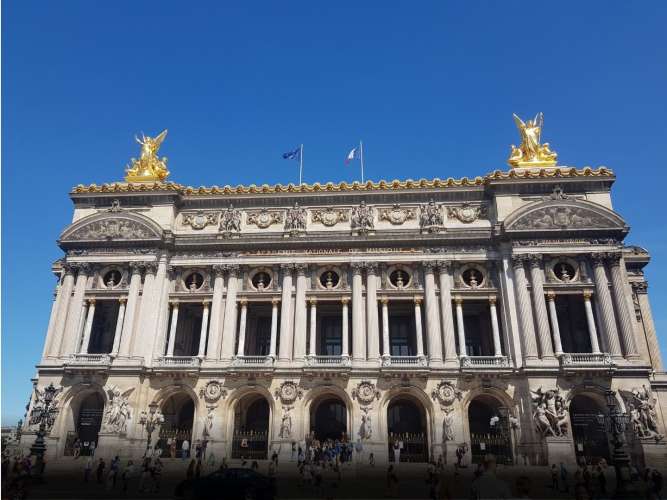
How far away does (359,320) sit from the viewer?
3703 centimetres

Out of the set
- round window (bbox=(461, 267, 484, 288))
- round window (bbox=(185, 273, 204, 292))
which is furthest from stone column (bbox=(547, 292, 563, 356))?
round window (bbox=(185, 273, 204, 292))

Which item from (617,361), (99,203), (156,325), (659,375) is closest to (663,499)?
(617,361)

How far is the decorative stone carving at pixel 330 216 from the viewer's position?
40.6 metres

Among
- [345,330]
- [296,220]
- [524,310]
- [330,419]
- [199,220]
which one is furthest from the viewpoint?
[199,220]

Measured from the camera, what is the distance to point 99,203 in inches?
1674

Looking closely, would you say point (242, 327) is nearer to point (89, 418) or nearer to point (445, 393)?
point (89, 418)

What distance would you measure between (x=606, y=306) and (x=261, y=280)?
25.6 meters

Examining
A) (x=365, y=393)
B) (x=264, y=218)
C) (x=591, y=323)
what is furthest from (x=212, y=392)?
(x=591, y=323)

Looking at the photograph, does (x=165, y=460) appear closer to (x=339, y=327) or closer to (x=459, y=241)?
(x=339, y=327)

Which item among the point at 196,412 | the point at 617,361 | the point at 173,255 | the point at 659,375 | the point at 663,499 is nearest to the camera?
the point at 663,499

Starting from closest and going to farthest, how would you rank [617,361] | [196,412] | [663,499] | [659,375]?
[663,499], [617,361], [196,412], [659,375]

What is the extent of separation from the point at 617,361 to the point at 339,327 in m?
20.6

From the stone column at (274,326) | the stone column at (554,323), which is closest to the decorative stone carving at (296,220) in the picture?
the stone column at (274,326)

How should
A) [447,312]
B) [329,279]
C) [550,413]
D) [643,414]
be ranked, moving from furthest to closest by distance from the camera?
1. [329,279]
2. [447,312]
3. [550,413]
4. [643,414]
